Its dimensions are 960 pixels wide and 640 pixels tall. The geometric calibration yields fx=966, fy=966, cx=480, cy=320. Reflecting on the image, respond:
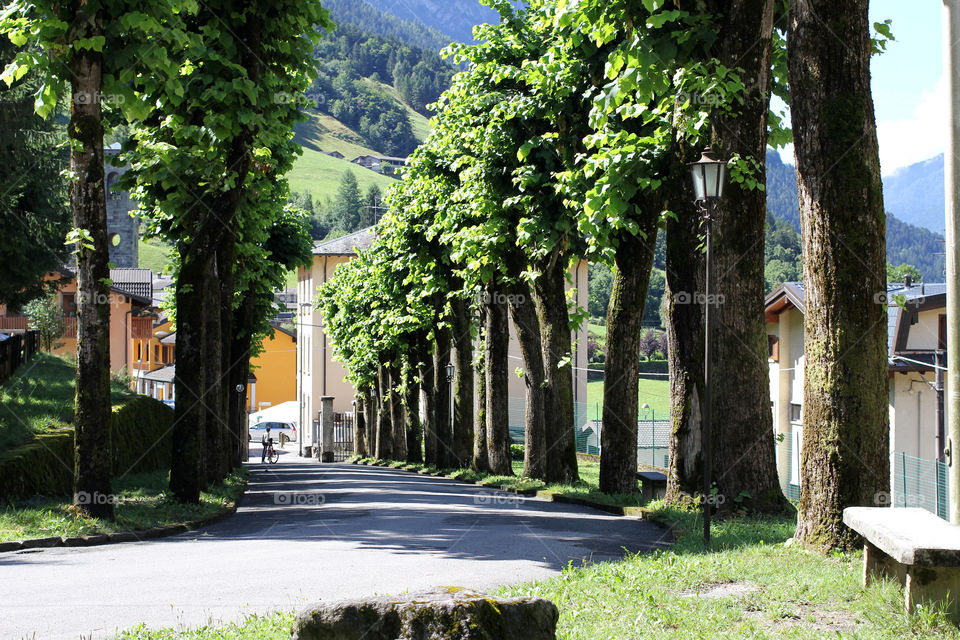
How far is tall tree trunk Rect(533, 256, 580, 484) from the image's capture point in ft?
71.5

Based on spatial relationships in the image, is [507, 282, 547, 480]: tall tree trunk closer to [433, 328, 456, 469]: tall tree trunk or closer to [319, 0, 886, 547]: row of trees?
[319, 0, 886, 547]: row of trees

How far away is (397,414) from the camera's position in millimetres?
46031

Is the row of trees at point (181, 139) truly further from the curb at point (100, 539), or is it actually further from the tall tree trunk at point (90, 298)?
the curb at point (100, 539)

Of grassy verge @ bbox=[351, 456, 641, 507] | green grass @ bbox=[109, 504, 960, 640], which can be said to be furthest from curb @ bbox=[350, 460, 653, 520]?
green grass @ bbox=[109, 504, 960, 640]

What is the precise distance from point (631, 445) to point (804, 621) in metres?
11.7

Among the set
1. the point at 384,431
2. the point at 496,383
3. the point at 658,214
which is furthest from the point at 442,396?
the point at 658,214

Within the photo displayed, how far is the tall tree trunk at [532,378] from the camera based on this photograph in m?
23.3

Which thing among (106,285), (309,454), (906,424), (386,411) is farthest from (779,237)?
(106,285)

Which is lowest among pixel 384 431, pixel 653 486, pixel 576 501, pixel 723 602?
pixel 384 431

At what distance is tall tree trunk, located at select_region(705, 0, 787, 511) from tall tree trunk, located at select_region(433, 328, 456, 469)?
21.8 meters

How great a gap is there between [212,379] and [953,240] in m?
16.1

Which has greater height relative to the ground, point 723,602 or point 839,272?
point 839,272

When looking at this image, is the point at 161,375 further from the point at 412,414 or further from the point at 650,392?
the point at 650,392

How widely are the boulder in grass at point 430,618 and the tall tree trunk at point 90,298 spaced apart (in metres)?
8.56
